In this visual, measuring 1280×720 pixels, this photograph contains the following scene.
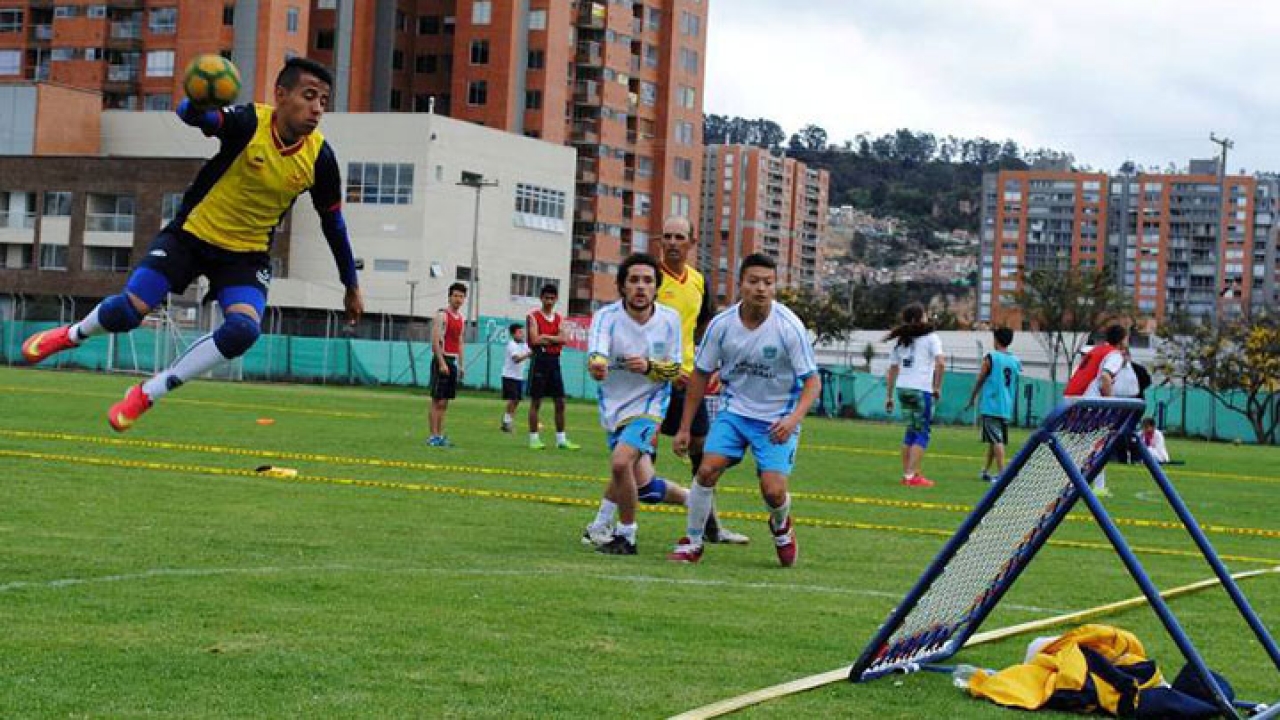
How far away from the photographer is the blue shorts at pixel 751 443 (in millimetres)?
11164

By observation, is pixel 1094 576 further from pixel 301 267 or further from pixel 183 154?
pixel 183 154

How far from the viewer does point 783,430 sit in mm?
11016

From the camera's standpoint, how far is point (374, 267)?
84938mm

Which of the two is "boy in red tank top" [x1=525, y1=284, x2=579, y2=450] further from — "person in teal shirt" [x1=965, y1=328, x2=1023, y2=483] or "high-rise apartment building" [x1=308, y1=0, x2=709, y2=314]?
"high-rise apartment building" [x1=308, y1=0, x2=709, y2=314]

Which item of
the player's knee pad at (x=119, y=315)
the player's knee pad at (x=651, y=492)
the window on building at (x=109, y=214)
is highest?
the window on building at (x=109, y=214)

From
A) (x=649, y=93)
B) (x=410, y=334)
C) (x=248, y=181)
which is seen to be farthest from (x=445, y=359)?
(x=649, y=93)

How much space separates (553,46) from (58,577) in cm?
9520

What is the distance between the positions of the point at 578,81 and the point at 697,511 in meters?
102

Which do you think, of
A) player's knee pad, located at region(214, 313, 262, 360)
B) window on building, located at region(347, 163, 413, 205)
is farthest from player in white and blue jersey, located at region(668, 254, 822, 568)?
window on building, located at region(347, 163, 413, 205)

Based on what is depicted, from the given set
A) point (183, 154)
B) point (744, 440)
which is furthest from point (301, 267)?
point (744, 440)

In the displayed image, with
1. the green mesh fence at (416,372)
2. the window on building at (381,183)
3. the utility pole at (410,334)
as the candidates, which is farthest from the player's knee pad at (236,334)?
the window on building at (381,183)

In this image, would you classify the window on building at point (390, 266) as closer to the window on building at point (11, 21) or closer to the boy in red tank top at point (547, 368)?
the window on building at point (11, 21)

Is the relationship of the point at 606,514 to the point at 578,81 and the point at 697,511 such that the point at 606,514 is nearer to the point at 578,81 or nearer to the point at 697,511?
the point at 697,511

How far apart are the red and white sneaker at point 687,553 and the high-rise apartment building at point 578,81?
8953 cm
